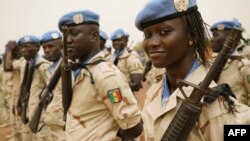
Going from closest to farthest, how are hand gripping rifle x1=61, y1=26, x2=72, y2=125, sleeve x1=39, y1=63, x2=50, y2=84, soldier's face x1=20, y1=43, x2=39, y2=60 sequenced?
hand gripping rifle x1=61, y1=26, x2=72, y2=125
sleeve x1=39, y1=63, x2=50, y2=84
soldier's face x1=20, y1=43, x2=39, y2=60

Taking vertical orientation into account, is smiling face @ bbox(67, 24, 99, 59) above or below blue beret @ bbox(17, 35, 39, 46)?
above

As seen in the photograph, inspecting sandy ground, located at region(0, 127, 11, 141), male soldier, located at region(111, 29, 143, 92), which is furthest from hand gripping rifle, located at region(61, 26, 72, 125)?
sandy ground, located at region(0, 127, 11, 141)

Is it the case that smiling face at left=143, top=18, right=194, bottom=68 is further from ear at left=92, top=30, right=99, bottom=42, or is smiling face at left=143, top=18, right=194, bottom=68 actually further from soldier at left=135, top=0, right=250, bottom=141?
ear at left=92, top=30, right=99, bottom=42

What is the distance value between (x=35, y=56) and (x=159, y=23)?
459 centimetres

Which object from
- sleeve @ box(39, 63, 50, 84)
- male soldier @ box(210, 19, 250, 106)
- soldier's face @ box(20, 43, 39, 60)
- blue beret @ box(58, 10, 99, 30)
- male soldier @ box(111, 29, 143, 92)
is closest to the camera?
blue beret @ box(58, 10, 99, 30)

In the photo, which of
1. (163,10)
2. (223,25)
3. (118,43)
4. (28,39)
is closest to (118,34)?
(118,43)

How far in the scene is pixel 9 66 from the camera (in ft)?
23.3

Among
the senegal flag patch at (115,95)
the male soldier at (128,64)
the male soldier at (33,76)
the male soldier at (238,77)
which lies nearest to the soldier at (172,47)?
the senegal flag patch at (115,95)

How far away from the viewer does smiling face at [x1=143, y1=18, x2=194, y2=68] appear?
1748mm

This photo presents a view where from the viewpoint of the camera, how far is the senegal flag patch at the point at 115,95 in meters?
2.82

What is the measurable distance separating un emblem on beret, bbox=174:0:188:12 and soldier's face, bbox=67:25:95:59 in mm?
1409

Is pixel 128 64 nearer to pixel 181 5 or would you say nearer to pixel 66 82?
pixel 66 82

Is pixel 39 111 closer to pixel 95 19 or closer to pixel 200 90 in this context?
pixel 95 19

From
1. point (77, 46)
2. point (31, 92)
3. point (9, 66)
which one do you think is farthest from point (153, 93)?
point (9, 66)
